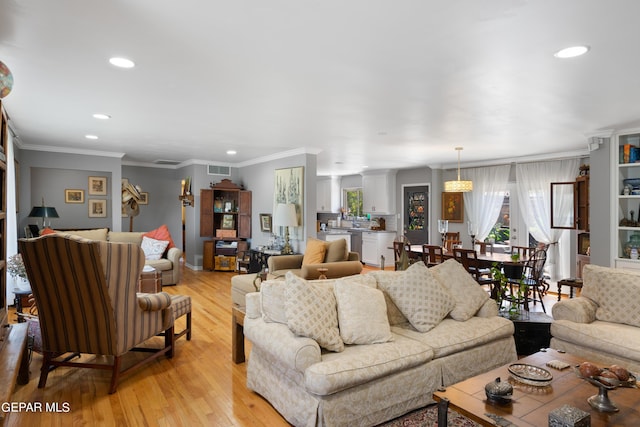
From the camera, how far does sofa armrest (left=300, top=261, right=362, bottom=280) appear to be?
4.47 metres

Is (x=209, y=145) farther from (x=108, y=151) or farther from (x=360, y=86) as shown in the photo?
(x=360, y=86)

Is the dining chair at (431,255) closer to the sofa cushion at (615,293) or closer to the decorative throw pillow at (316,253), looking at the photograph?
the decorative throw pillow at (316,253)

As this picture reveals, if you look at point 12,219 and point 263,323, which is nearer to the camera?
point 263,323

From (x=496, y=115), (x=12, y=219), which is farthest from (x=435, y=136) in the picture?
(x=12, y=219)

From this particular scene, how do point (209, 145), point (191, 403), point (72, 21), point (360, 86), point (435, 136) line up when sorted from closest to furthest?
1. point (72, 21)
2. point (191, 403)
3. point (360, 86)
4. point (435, 136)
5. point (209, 145)

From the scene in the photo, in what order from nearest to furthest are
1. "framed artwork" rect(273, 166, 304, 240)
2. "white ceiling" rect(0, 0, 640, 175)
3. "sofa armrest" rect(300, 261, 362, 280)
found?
"white ceiling" rect(0, 0, 640, 175) < "sofa armrest" rect(300, 261, 362, 280) < "framed artwork" rect(273, 166, 304, 240)

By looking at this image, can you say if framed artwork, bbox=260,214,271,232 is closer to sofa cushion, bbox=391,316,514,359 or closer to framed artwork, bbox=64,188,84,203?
framed artwork, bbox=64,188,84,203

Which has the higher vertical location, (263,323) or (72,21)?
(72,21)

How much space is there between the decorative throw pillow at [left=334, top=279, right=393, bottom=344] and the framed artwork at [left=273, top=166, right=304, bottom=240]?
3543mm

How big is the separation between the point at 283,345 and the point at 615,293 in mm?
3039

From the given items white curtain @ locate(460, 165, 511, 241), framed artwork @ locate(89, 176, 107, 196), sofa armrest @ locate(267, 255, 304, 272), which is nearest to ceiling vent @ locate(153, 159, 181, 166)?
framed artwork @ locate(89, 176, 107, 196)

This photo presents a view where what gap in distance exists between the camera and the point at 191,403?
2.71 meters

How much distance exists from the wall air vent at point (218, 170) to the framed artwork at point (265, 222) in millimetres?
1592

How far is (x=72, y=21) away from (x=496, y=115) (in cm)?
378
